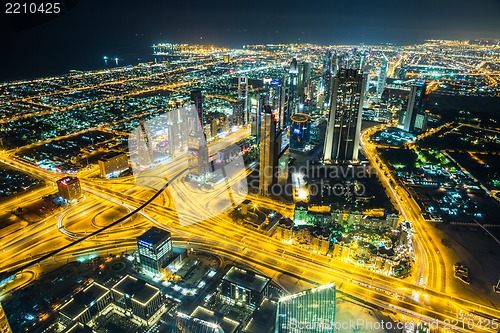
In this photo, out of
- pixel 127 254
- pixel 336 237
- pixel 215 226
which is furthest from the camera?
pixel 215 226

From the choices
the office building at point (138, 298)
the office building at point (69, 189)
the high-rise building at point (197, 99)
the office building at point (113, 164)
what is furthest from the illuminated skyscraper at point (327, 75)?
the office building at point (138, 298)

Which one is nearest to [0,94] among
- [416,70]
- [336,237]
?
[336,237]

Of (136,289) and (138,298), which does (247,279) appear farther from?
(136,289)

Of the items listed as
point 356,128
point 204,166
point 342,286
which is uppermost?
point 356,128

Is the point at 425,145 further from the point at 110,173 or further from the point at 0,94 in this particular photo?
the point at 0,94

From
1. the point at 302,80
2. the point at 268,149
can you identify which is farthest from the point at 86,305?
the point at 302,80

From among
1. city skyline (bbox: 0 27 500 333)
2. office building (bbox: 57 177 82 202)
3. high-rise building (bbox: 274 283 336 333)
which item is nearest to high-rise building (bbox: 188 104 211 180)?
city skyline (bbox: 0 27 500 333)

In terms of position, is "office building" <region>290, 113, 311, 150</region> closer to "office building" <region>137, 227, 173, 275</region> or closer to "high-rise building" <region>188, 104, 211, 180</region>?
"high-rise building" <region>188, 104, 211, 180</region>

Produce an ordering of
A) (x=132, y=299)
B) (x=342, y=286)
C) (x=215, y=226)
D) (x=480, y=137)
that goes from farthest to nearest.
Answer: (x=480, y=137)
(x=215, y=226)
(x=342, y=286)
(x=132, y=299)
